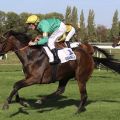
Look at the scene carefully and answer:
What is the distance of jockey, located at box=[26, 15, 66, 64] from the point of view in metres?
9.80

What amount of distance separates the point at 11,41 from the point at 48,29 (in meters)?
0.94

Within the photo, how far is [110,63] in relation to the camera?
39.0 ft

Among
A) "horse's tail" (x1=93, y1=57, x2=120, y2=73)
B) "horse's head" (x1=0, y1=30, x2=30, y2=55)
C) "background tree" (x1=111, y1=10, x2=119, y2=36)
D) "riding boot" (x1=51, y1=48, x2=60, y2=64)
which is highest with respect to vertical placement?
"horse's head" (x1=0, y1=30, x2=30, y2=55)

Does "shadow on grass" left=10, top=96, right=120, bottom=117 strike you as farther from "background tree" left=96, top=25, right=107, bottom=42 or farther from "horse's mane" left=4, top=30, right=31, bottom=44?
"background tree" left=96, top=25, right=107, bottom=42

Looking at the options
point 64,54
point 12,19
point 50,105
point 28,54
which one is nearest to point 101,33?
point 12,19

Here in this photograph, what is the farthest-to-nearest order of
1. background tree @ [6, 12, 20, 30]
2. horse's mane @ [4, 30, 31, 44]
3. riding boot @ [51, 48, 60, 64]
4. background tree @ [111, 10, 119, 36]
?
1. background tree @ [111, 10, 119, 36]
2. background tree @ [6, 12, 20, 30]
3. horse's mane @ [4, 30, 31, 44]
4. riding boot @ [51, 48, 60, 64]

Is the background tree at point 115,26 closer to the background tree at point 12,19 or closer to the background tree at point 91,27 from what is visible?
the background tree at point 91,27

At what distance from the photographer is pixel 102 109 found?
10648mm

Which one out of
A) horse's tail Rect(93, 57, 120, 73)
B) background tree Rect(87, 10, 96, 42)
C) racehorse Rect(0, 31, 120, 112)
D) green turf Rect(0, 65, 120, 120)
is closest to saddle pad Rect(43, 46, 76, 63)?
racehorse Rect(0, 31, 120, 112)

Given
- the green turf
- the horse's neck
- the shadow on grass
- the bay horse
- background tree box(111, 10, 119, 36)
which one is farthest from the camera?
background tree box(111, 10, 119, 36)

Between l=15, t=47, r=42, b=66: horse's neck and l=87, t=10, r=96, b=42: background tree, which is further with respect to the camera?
l=87, t=10, r=96, b=42: background tree

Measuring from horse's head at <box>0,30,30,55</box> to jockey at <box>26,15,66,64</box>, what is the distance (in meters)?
0.27

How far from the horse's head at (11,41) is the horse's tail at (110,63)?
2.45 m

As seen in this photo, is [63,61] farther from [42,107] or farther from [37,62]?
[42,107]
